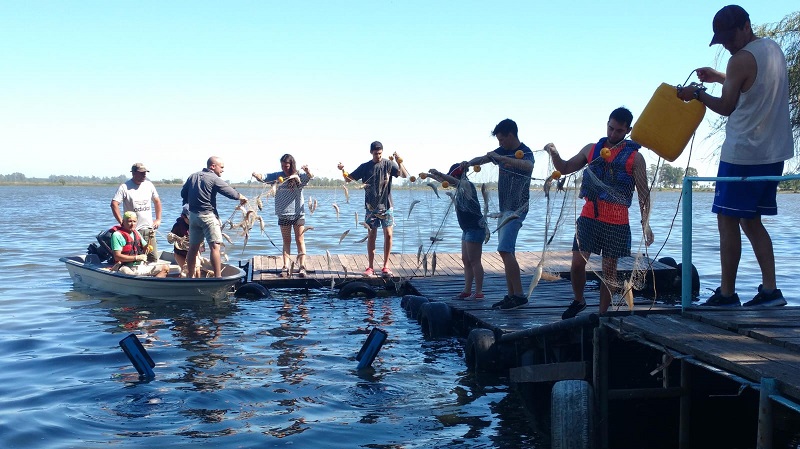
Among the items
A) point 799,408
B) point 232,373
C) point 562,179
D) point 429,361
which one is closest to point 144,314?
point 232,373

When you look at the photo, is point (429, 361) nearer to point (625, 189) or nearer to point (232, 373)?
point (232, 373)

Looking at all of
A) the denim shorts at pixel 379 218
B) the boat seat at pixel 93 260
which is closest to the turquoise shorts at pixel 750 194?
the denim shorts at pixel 379 218

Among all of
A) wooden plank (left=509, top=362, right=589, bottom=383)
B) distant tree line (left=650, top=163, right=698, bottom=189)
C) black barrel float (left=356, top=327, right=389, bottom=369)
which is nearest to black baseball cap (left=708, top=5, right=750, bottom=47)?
distant tree line (left=650, top=163, right=698, bottom=189)

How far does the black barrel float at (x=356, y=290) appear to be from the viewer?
1314cm

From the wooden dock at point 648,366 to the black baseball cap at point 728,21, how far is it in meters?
1.97

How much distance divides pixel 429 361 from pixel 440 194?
2.01 meters

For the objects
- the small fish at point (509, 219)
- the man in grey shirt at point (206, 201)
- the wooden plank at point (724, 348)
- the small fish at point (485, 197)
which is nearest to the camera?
the wooden plank at point (724, 348)

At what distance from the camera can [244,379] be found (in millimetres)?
8281

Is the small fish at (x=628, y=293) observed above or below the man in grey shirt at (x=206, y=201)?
below

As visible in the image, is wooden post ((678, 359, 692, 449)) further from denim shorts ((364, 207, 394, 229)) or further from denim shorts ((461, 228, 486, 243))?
denim shorts ((364, 207, 394, 229))

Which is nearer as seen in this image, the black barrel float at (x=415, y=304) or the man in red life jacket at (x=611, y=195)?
the man in red life jacket at (x=611, y=195)

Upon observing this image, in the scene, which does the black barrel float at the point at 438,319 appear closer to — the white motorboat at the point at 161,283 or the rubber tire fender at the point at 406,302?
the rubber tire fender at the point at 406,302

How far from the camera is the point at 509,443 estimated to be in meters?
6.50

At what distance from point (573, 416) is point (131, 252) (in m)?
9.36
